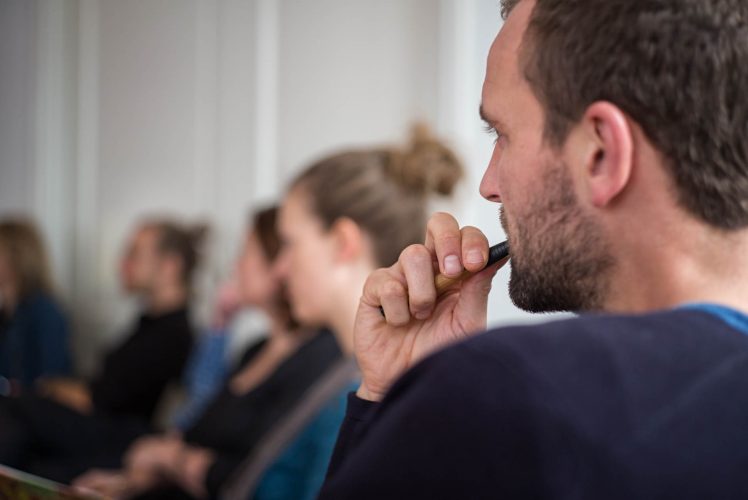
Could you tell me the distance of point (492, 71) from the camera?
0.74 m

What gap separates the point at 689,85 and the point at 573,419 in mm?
254

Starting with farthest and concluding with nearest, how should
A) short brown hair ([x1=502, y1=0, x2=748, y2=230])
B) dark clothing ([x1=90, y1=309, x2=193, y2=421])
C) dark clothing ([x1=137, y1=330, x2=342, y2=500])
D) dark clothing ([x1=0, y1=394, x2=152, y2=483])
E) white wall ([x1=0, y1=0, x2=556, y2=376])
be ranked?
dark clothing ([x1=90, y1=309, x2=193, y2=421]) < white wall ([x1=0, y1=0, x2=556, y2=376]) < dark clothing ([x1=0, y1=394, x2=152, y2=483]) < dark clothing ([x1=137, y1=330, x2=342, y2=500]) < short brown hair ([x1=502, y1=0, x2=748, y2=230])

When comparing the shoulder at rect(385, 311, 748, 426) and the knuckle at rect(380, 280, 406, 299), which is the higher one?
the shoulder at rect(385, 311, 748, 426)

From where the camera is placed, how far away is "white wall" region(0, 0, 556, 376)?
2.78 m

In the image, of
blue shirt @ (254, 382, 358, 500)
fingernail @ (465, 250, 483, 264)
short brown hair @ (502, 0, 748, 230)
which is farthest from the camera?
blue shirt @ (254, 382, 358, 500)

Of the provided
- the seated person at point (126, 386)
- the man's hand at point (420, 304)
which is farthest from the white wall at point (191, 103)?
the man's hand at point (420, 304)

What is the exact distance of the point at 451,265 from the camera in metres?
0.82

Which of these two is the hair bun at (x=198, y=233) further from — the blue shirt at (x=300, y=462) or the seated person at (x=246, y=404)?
the blue shirt at (x=300, y=462)

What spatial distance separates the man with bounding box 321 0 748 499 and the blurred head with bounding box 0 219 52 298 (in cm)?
329

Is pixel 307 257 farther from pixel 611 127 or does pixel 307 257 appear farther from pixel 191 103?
pixel 191 103

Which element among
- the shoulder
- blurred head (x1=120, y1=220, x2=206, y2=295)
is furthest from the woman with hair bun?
blurred head (x1=120, y1=220, x2=206, y2=295)

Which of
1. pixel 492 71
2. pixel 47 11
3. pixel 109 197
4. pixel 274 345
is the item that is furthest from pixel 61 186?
pixel 492 71

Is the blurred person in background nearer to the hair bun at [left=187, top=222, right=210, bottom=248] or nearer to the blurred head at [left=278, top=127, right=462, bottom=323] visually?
the blurred head at [left=278, top=127, right=462, bottom=323]

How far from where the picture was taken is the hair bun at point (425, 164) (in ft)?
5.29
